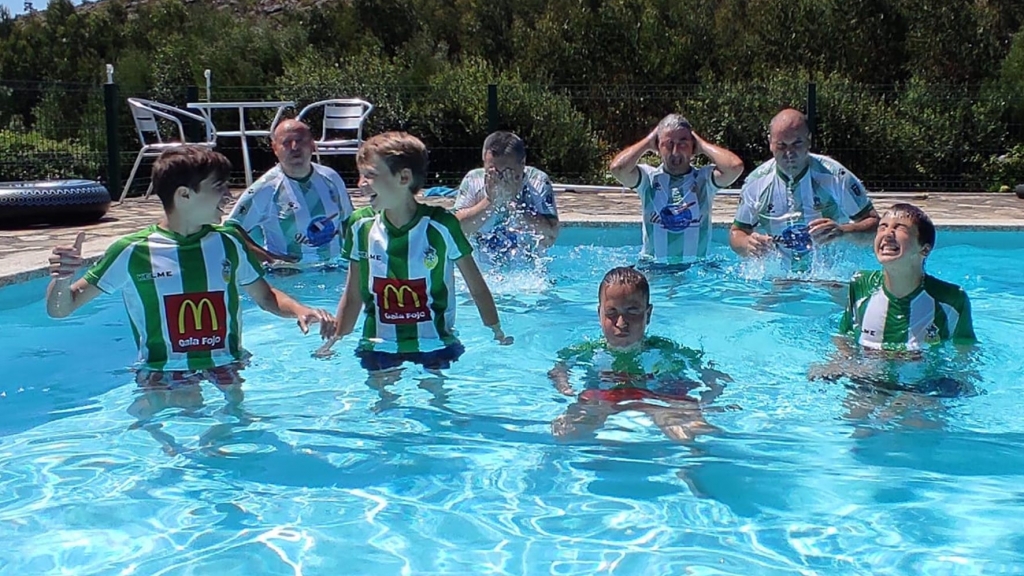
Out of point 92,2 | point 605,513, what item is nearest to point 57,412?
point 605,513

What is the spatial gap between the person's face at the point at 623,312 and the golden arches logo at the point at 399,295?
2.72 ft

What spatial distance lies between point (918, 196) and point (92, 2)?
30.5 meters

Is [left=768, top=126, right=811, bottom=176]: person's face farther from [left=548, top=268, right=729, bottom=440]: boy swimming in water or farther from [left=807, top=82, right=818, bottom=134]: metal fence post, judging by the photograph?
[left=807, top=82, right=818, bottom=134]: metal fence post


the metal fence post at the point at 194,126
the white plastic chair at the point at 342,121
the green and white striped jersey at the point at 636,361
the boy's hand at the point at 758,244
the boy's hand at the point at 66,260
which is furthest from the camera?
the metal fence post at the point at 194,126

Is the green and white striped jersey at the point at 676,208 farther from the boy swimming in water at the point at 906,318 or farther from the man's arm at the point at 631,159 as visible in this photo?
the boy swimming in water at the point at 906,318

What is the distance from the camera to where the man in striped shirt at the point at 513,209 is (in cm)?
691

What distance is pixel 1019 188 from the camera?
44.1ft

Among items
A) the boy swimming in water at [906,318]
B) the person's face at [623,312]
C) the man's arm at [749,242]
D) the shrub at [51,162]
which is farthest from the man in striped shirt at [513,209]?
→ the shrub at [51,162]

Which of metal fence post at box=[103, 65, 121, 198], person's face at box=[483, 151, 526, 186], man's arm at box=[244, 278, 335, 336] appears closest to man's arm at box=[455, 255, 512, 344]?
man's arm at box=[244, 278, 335, 336]

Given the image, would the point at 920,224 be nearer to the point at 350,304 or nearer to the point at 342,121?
the point at 350,304

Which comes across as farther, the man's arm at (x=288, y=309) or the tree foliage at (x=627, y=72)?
the tree foliage at (x=627, y=72)

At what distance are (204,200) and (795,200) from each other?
437cm

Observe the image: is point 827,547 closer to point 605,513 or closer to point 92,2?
point 605,513

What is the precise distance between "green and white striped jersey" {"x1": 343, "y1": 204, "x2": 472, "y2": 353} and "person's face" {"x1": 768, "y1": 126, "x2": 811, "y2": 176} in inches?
121
